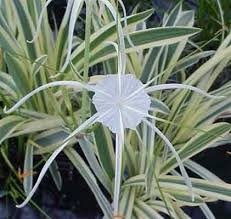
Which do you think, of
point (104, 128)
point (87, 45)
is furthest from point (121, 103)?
point (104, 128)

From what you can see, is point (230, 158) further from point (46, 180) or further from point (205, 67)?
point (46, 180)

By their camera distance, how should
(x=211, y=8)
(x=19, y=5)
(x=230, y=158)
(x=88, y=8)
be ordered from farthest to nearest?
(x=211, y=8), (x=230, y=158), (x=19, y=5), (x=88, y=8)

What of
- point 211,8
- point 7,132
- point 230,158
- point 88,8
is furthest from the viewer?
point 211,8

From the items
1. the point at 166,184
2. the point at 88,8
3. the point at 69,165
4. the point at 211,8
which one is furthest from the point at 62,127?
the point at 211,8

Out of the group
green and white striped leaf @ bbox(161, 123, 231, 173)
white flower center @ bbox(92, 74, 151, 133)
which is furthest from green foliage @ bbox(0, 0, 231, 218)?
white flower center @ bbox(92, 74, 151, 133)

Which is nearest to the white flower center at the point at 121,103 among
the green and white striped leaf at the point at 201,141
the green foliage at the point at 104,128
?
the green foliage at the point at 104,128

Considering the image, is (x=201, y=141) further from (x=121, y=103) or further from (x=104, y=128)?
(x=121, y=103)

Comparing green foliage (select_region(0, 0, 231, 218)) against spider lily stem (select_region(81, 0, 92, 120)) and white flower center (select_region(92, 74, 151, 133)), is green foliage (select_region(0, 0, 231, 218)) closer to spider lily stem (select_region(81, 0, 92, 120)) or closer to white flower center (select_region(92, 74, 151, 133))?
spider lily stem (select_region(81, 0, 92, 120))
